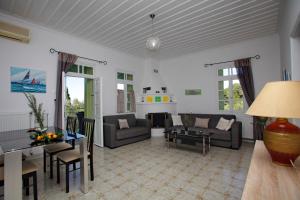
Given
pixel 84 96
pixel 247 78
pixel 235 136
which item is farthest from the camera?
pixel 84 96

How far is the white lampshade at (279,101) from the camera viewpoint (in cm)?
93

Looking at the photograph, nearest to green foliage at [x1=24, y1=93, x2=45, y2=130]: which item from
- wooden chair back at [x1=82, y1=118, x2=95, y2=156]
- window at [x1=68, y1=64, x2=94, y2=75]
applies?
wooden chair back at [x1=82, y1=118, x2=95, y2=156]

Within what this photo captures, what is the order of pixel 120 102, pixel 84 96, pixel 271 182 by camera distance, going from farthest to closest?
pixel 84 96 → pixel 120 102 → pixel 271 182

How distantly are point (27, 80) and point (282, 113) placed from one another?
4.29m

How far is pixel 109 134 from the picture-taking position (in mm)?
4203

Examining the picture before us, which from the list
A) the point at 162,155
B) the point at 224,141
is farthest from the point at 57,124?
the point at 224,141

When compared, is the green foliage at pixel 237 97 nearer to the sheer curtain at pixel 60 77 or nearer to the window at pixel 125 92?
the window at pixel 125 92

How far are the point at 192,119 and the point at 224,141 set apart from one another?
4.00ft

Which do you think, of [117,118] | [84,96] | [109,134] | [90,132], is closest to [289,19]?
[90,132]

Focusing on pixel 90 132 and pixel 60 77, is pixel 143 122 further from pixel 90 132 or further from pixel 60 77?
pixel 90 132

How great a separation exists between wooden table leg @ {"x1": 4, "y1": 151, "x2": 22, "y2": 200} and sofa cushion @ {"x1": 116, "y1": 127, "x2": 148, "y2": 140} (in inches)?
103

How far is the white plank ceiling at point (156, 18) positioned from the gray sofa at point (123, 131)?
2.44 m

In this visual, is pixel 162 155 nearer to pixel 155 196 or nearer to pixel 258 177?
pixel 155 196

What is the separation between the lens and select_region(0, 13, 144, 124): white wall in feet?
10.1
